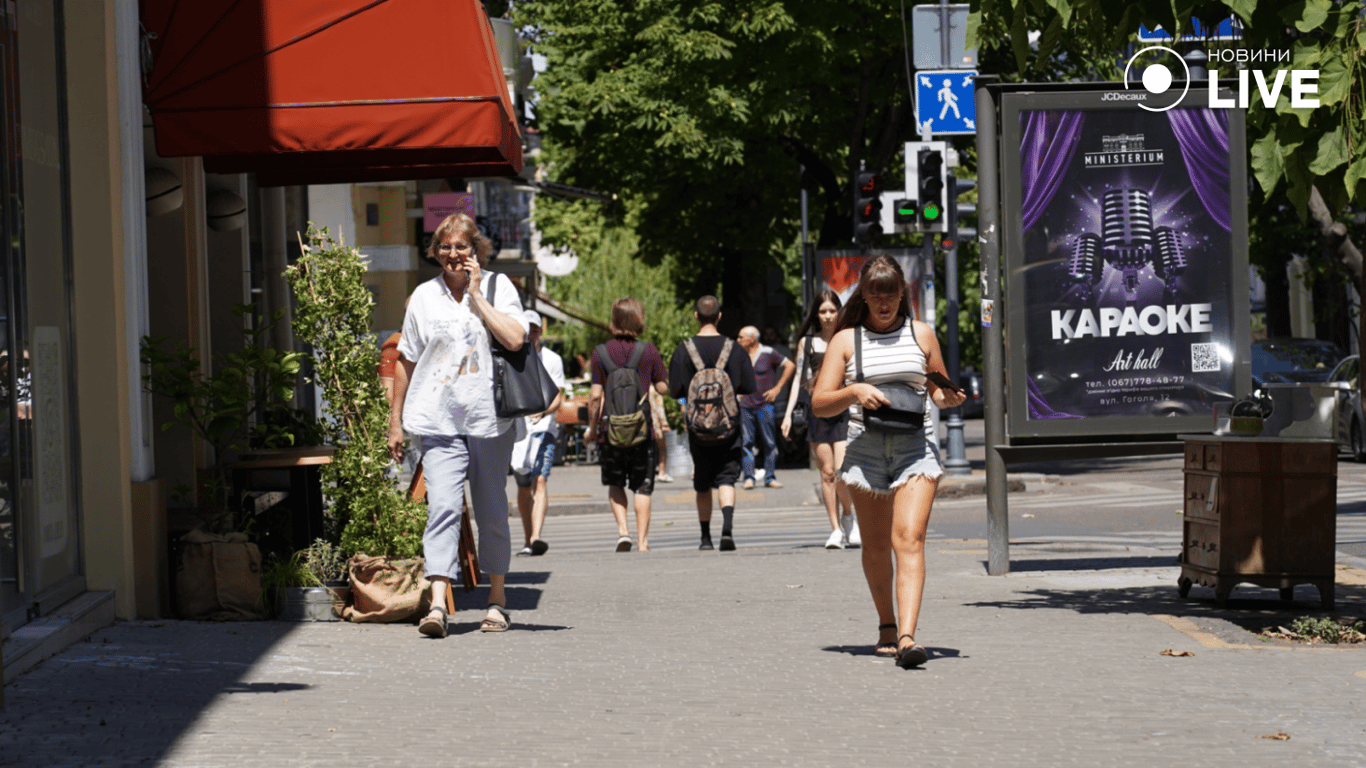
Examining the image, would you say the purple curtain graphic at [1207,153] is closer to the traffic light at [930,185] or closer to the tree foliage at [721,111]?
the traffic light at [930,185]

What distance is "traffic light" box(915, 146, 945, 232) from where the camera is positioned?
19922 mm

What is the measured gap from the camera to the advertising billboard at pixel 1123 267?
1106 centimetres

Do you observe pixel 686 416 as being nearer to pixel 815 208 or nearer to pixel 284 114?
pixel 284 114

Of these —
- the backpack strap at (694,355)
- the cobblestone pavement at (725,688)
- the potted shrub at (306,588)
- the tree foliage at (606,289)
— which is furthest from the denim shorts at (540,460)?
the tree foliage at (606,289)

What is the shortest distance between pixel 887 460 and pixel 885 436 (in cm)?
10

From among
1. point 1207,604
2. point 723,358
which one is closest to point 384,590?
point 1207,604

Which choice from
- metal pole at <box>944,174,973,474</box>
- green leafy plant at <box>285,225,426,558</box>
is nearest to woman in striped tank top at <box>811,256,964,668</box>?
green leafy plant at <box>285,225,426,558</box>

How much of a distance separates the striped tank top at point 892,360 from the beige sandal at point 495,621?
2.33m

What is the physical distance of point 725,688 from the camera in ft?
23.5

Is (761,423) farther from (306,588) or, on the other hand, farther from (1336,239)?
(306,588)

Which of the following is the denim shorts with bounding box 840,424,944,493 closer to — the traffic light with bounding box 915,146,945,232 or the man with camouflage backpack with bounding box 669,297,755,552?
the man with camouflage backpack with bounding box 669,297,755,552

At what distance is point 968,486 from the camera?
1961cm

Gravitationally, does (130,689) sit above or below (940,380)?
below

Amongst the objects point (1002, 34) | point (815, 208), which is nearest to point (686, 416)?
point (1002, 34)
